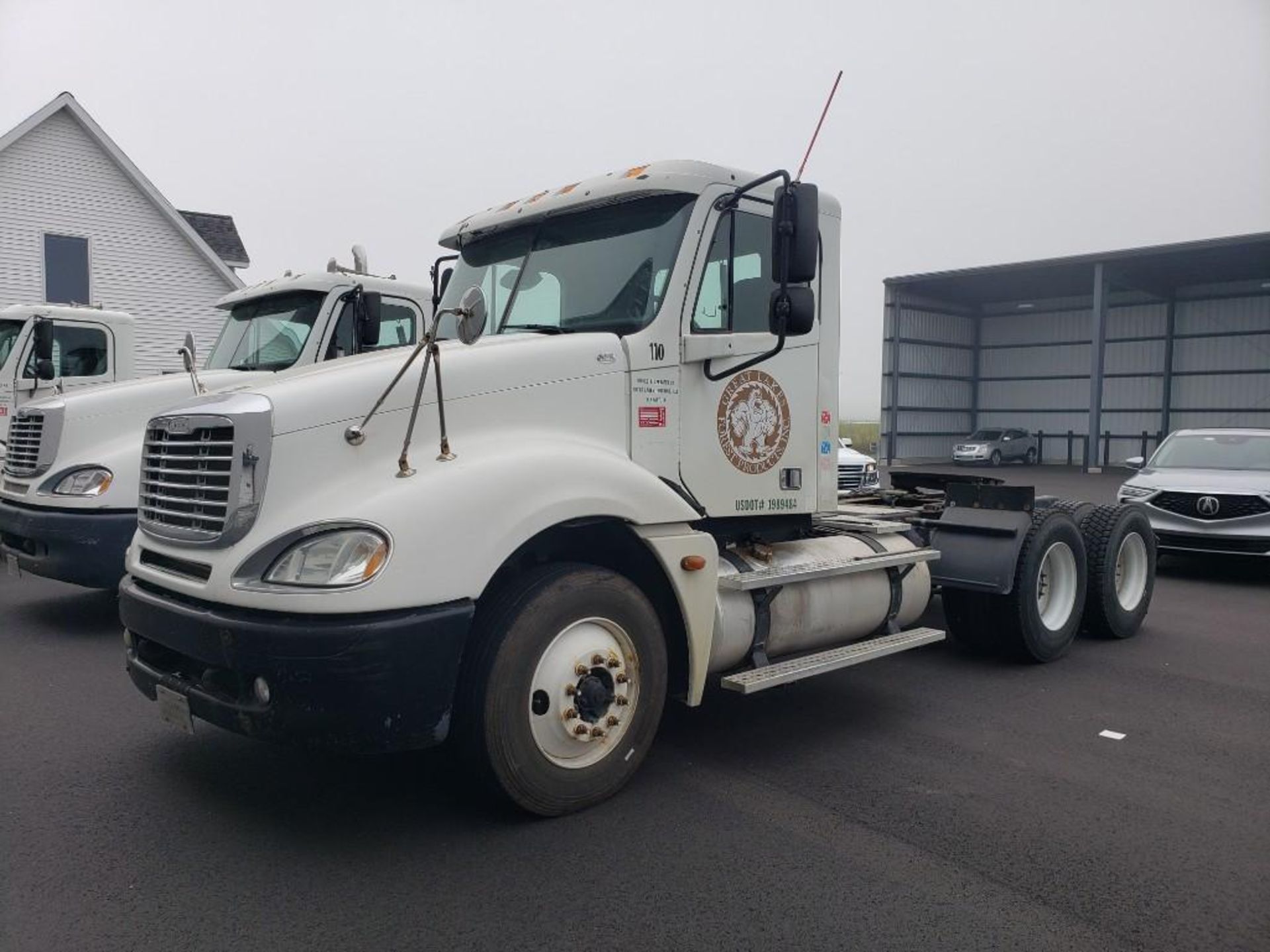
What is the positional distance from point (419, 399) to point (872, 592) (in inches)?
119

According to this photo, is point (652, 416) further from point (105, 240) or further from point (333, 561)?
point (105, 240)

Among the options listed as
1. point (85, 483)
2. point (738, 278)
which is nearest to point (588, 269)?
point (738, 278)

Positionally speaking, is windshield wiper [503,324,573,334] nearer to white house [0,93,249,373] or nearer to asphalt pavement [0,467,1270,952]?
asphalt pavement [0,467,1270,952]

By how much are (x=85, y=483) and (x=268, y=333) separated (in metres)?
2.20

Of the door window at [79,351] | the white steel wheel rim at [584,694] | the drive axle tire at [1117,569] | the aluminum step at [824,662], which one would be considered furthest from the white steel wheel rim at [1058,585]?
the door window at [79,351]

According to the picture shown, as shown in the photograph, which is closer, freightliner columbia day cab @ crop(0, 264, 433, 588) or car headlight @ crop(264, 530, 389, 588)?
car headlight @ crop(264, 530, 389, 588)

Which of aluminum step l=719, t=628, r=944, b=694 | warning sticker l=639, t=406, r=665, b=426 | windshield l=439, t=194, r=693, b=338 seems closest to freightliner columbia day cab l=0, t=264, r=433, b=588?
windshield l=439, t=194, r=693, b=338

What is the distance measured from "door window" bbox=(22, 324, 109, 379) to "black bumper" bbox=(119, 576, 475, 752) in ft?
27.3

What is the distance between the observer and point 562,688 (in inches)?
153

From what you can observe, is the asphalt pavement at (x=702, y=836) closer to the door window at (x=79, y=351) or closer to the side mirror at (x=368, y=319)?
the side mirror at (x=368, y=319)

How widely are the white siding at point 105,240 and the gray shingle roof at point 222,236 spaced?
2.59 meters

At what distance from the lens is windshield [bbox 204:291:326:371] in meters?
8.59

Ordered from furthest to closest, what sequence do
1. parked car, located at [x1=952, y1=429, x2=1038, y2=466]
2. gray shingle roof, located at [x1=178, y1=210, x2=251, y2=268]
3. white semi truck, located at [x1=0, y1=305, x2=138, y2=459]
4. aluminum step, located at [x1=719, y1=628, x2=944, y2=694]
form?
parked car, located at [x1=952, y1=429, x2=1038, y2=466] < gray shingle roof, located at [x1=178, y1=210, x2=251, y2=268] < white semi truck, located at [x1=0, y1=305, x2=138, y2=459] < aluminum step, located at [x1=719, y1=628, x2=944, y2=694]

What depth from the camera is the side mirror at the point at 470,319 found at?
11.9 feet
